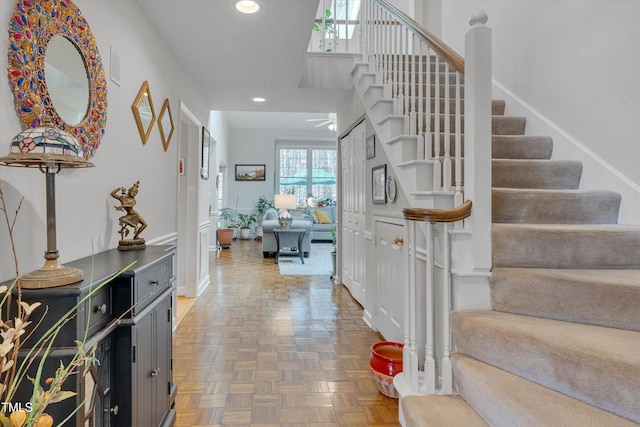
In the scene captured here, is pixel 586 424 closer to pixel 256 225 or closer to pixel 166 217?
pixel 166 217

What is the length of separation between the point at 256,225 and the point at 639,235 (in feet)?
28.7

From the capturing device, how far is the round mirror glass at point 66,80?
1300 millimetres

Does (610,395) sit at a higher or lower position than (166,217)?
lower

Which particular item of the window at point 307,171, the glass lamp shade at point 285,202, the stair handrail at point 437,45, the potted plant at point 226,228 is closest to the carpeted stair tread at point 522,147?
the stair handrail at point 437,45

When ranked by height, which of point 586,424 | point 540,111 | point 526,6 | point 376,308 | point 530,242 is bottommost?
point 376,308

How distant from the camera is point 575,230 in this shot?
1.69 meters

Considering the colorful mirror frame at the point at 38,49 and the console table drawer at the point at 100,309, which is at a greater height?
the colorful mirror frame at the point at 38,49

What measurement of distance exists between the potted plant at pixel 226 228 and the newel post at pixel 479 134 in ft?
23.0

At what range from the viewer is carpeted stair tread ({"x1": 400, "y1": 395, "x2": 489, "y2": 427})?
1364 mm

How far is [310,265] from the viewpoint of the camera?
6035 millimetres

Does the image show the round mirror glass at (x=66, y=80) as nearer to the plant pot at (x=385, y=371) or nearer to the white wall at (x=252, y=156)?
the plant pot at (x=385, y=371)

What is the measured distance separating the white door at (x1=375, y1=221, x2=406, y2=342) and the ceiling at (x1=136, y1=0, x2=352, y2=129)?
61.7 inches

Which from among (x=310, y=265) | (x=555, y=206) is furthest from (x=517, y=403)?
(x=310, y=265)

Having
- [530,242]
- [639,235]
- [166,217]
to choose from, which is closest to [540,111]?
[639,235]
